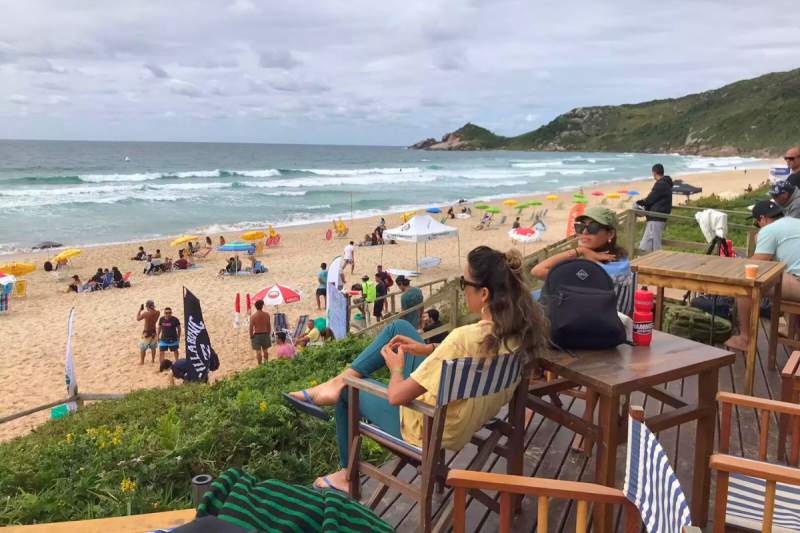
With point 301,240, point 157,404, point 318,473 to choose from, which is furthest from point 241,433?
point 301,240

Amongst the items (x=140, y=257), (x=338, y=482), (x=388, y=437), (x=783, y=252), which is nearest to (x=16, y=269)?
(x=140, y=257)

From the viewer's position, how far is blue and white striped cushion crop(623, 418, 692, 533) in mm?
1388

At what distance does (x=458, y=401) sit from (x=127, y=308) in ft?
46.8

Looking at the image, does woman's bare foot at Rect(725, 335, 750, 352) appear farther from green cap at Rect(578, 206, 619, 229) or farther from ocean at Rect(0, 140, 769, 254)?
ocean at Rect(0, 140, 769, 254)

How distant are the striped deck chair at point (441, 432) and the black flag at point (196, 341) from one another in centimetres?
516

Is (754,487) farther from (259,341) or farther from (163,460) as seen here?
(259,341)

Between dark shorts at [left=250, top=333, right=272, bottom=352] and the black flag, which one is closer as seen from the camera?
the black flag

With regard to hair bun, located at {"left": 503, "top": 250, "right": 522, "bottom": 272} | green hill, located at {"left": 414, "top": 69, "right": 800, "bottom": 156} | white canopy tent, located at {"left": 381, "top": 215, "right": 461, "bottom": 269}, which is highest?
green hill, located at {"left": 414, "top": 69, "right": 800, "bottom": 156}

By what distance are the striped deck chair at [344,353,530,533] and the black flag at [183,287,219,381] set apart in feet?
16.9

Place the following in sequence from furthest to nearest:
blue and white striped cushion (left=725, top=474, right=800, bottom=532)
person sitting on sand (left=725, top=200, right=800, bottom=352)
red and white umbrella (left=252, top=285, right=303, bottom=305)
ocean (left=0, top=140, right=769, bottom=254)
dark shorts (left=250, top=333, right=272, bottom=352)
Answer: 1. ocean (left=0, top=140, right=769, bottom=254)
2. red and white umbrella (left=252, top=285, right=303, bottom=305)
3. dark shorts (left=250, top=333, right=272, bottom=352)
4. person sitting on sand (left=725, top=200, right=800, bottom=352)
5. blue and white striped cushion (left=725, top=474, right=800, bottom=532)

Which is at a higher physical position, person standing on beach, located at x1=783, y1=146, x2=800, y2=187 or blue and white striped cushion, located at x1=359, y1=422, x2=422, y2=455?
person standing on beach, located at x1=783, y1=146, x2=800, y2=187

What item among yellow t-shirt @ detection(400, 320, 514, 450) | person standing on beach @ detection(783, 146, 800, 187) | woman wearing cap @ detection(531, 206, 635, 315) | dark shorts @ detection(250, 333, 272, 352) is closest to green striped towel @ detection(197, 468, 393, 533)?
yellow t-shirt @ detection(400, 320, 514, 450)

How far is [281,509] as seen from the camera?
1.33 metres

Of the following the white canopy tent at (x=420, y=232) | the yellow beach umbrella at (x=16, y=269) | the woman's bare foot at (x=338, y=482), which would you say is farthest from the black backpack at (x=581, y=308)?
the yellow beach umbrella at (x=16, y=269)
